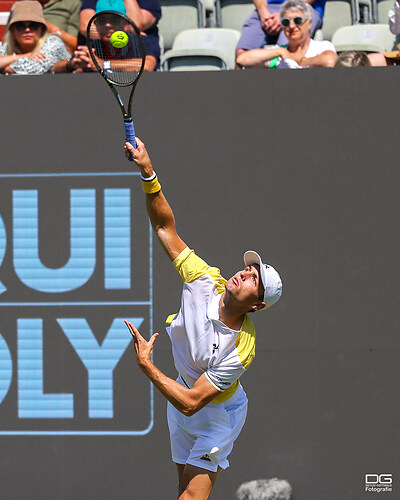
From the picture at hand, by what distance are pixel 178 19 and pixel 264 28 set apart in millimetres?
1349

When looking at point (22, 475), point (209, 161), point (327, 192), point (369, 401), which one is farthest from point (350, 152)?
point (22, 475)

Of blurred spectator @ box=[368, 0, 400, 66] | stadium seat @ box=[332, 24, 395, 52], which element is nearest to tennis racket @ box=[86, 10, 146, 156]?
blurred spectator @ box=[368, 0, 400, 66]

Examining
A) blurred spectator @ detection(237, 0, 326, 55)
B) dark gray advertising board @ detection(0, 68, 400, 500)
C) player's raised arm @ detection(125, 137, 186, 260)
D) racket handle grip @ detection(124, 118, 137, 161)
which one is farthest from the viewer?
blurred spectator @ detection(237, 0, 326, 55)

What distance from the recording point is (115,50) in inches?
180

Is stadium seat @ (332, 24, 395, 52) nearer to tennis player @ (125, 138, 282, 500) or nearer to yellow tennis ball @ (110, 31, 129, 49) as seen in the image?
yellow tennis ball @ (110, 31, 129, 49)

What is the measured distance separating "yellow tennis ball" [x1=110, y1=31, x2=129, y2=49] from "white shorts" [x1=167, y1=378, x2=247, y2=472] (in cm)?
192

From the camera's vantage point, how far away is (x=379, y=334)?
5.24 meters

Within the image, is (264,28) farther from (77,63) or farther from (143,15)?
(77,63)

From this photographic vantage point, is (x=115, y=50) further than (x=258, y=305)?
Yes

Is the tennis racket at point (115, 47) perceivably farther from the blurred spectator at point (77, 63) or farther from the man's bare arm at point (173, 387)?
the man's bare arm at point (173, 387)

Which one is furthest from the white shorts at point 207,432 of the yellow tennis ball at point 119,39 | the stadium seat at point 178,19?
the stadium seat at point 178,19

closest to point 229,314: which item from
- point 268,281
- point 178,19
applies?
point 268,281

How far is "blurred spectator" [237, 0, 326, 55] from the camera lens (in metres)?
6.16

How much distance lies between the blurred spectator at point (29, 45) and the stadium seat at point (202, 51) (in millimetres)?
888
